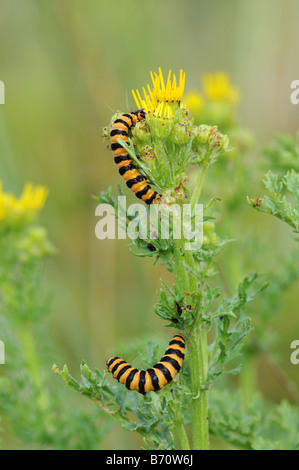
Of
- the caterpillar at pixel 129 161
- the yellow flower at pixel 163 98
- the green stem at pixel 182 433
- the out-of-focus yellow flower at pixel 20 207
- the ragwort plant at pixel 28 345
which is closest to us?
the yellow flower at pixel 163 98

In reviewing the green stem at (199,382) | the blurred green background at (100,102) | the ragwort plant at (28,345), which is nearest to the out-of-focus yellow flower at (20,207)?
the ragwort plant at (28,345)

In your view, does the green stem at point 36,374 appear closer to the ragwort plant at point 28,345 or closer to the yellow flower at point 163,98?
the ragwort plant at point 28,345

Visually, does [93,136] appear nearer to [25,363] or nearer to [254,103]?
[254,103]

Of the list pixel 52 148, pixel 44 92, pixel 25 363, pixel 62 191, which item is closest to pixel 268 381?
pixel 25 363

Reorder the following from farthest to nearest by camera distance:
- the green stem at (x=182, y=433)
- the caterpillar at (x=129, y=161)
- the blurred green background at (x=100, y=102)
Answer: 1. the blurred green background at (x=100, y=102)
2. the green stem at (x=182, y=433)
3. the caterpillar at (x=129, y=161)

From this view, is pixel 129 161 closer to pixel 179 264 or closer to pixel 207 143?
pixel 207 143

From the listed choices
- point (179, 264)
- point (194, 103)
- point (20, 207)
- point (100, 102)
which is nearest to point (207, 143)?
point (179, 264)

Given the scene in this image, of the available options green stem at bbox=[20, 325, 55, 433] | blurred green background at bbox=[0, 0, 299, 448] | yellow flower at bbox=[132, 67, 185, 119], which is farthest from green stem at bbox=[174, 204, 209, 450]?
blurred green background at bbox=[0, 0, 299, 448]
